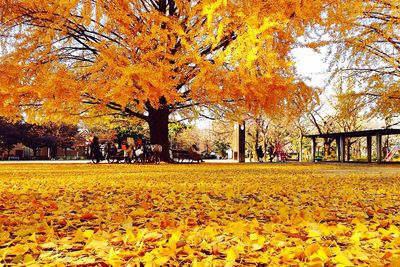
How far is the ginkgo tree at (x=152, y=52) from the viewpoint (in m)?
11.1

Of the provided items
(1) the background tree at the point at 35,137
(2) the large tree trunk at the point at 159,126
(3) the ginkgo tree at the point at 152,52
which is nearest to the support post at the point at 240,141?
(2) the large tree trunk at the point at 159,126

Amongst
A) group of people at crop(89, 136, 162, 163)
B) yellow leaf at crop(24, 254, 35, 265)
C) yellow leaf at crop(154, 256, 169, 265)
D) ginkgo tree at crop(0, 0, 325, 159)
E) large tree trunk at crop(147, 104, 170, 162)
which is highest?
ginkgo tree at crop(0, 0, 325, 159)

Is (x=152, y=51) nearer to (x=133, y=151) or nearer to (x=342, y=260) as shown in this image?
(x=133, y=151)

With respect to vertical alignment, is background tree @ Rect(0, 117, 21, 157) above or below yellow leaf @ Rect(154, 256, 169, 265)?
above

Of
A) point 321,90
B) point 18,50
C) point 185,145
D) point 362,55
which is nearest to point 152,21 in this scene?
point 18,50

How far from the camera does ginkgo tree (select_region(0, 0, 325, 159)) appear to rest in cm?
Result: 1112

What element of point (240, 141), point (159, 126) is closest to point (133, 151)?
point (159, 126)

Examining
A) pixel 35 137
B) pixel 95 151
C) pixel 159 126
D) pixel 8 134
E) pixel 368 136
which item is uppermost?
pixel 8 134

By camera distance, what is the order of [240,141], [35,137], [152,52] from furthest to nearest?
[35,137], [240,141], [152,52]

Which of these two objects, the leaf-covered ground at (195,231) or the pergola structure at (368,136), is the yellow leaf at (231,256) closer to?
the leaf-covered ground at (195,231)

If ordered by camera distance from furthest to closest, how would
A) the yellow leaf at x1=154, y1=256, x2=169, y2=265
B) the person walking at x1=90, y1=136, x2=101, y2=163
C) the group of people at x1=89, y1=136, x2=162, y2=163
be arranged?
1. the person walking at x1=90, y1=136, x2=101, y2=163
2. the group of people at x1=89, y1=136, x2=162, y2=163
3. the yellow leaf at x1=154, y1=256, x2=169, y2=265

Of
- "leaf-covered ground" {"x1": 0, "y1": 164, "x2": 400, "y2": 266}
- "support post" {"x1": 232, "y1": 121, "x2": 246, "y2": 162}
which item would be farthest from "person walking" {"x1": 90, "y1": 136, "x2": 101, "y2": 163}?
"leaf-covered ground" {"x1": 0, "y1": 164, "x2": 400, "y2": 266}

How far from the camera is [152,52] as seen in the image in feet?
39.3

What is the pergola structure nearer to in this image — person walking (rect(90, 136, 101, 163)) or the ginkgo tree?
the ginkgo tree
